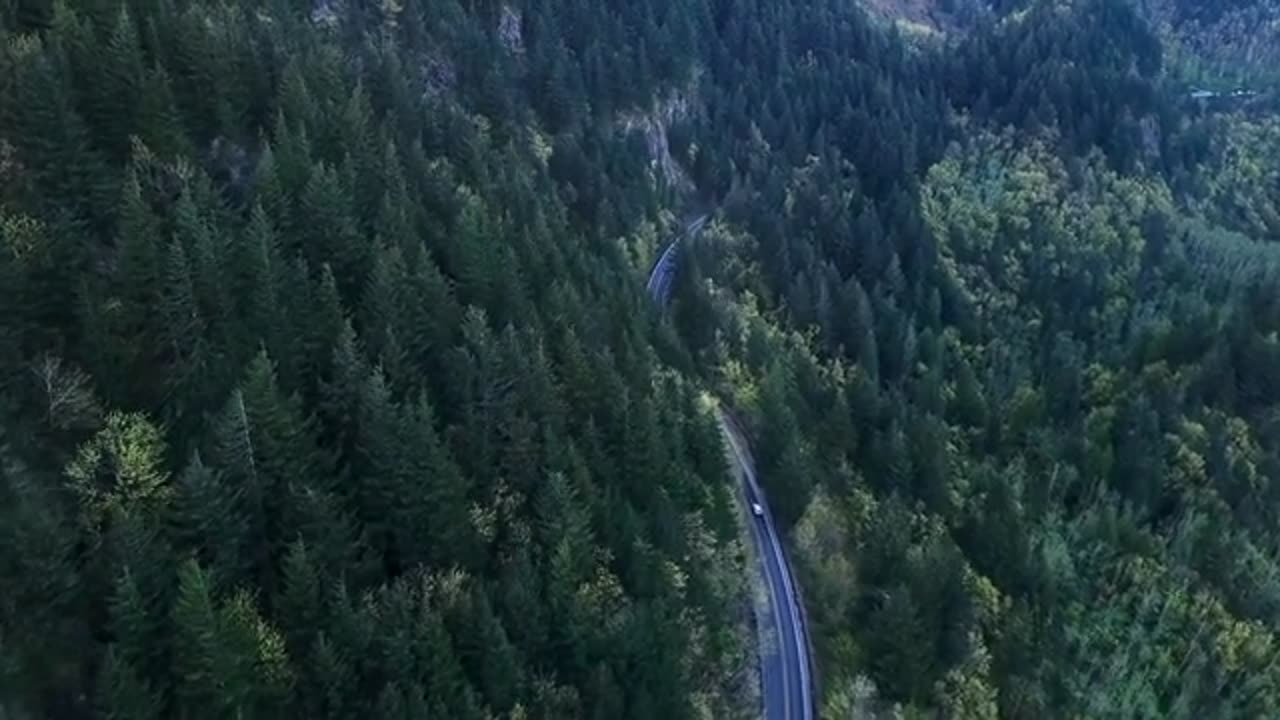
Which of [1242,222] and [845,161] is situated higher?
[845,161]

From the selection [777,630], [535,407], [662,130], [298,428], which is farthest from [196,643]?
[662,130]

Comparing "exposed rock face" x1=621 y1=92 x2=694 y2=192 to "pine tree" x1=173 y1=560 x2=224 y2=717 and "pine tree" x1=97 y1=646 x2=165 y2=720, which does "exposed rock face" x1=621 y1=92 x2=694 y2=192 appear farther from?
"pine tree" x1=97 y1=646 x2=165 y2=720

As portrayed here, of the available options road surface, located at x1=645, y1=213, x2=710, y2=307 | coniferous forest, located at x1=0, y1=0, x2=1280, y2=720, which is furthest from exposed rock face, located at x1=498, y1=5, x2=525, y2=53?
road surface, located at x1=645, y1=213, x2=710, y2=307

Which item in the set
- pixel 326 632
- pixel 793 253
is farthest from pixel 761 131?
pixel 326 632

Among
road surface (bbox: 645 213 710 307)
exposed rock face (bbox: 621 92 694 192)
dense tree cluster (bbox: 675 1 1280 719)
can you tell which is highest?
exposed rock face (bbox: 621 92 694 192)

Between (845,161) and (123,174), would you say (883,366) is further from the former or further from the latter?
(123,174)
